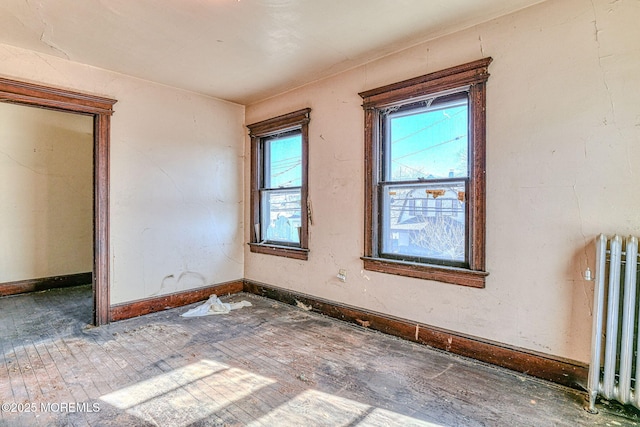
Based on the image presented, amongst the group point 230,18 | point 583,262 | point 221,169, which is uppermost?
point 230,18

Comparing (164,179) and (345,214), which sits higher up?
(164,179)

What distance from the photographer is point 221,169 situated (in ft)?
15.0

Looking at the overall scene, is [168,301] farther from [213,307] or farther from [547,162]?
[547,162]

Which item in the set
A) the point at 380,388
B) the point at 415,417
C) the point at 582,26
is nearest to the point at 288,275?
the point at 380,388

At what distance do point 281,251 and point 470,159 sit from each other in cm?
254

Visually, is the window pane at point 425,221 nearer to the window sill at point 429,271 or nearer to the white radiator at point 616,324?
the window sill at point 429,271

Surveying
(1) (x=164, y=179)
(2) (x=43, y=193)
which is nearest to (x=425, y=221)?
(1) (x=164, y=179)

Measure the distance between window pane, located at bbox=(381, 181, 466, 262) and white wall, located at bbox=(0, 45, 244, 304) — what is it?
2.42m

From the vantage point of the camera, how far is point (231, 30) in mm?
2662

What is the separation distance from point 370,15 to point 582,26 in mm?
1431

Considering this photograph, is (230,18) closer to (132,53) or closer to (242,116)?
(132,53)

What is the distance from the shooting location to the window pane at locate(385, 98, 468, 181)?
2805mm

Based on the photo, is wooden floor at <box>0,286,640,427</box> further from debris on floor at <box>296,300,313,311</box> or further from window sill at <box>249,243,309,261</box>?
window sill at <box>249,243,309,261</box>

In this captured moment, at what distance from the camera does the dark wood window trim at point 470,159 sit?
262 cm
